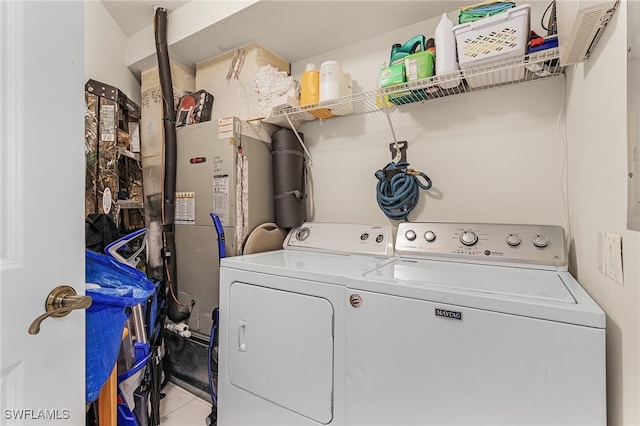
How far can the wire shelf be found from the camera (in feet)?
4.68

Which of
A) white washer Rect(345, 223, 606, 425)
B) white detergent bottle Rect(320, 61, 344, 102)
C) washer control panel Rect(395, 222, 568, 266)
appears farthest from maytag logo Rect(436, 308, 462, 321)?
white detergent bottle Rect(320, 61, 344, 102)

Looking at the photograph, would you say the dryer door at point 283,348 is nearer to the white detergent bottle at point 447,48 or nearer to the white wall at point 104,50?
the white detergent bottle at point 447,48

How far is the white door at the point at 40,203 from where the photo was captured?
0.66m

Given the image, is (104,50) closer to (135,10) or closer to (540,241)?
(135,10)

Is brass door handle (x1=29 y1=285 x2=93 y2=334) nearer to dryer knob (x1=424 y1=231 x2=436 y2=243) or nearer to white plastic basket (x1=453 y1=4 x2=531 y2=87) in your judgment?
dryer knob (x1=424 y1=231 x2=436 y2=243)

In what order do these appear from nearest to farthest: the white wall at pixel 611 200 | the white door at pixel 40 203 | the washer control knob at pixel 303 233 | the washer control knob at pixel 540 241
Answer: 1. the white door at pixel 40 203
2. the white wall at pixel 611 200
3. the washer control knob at pixel 540 241
4. the washer control knob at pixel 303 233

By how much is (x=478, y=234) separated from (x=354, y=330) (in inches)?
33.0

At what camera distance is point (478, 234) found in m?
1.55

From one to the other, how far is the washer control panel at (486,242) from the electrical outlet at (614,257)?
47 centimetres

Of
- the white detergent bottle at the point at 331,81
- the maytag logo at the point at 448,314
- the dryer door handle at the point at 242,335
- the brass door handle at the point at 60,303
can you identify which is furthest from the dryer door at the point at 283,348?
the white detergent bottle at the point at 331,81

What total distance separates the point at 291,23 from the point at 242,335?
77.6 inches

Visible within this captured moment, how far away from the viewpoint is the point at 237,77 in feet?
7.75

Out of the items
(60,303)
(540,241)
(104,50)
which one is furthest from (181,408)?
(104,50)

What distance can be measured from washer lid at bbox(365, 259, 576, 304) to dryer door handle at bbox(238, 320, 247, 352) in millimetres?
743
